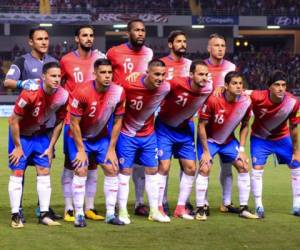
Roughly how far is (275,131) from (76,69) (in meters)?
A: 2.79

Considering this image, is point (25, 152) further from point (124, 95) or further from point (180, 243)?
point (180, 243)

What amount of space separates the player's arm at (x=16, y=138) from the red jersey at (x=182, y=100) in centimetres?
199

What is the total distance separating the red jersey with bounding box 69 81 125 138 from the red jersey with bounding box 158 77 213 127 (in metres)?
0.83

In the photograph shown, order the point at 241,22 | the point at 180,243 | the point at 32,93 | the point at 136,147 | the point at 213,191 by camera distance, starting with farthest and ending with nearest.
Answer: the point at 241,22, the point at 213,191, the point at 136,147, the point at 32,93, the point at 180,243

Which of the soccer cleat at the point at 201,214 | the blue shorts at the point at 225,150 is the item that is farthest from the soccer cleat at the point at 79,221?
the blue shorts at the point at 225,150

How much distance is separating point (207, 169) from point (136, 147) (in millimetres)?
975

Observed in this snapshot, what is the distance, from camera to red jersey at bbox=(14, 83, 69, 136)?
342 inches

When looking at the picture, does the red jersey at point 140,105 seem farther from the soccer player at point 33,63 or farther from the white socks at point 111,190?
the soccer player at point 33,63

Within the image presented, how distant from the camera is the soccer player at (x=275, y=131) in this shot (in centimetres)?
986

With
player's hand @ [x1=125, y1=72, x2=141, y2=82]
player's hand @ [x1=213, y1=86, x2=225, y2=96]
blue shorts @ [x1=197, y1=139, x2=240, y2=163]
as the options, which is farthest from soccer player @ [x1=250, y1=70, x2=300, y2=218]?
player's hand @ [x1=125, y1=72, x2=141, y2=82]

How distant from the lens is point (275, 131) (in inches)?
399

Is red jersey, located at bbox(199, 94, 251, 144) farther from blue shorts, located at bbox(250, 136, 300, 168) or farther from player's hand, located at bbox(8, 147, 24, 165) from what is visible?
player's hand, located at bbox(8, 147, 24, 165)

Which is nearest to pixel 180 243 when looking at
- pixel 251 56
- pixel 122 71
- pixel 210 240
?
pixel 210 240

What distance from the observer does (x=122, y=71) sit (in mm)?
9859
